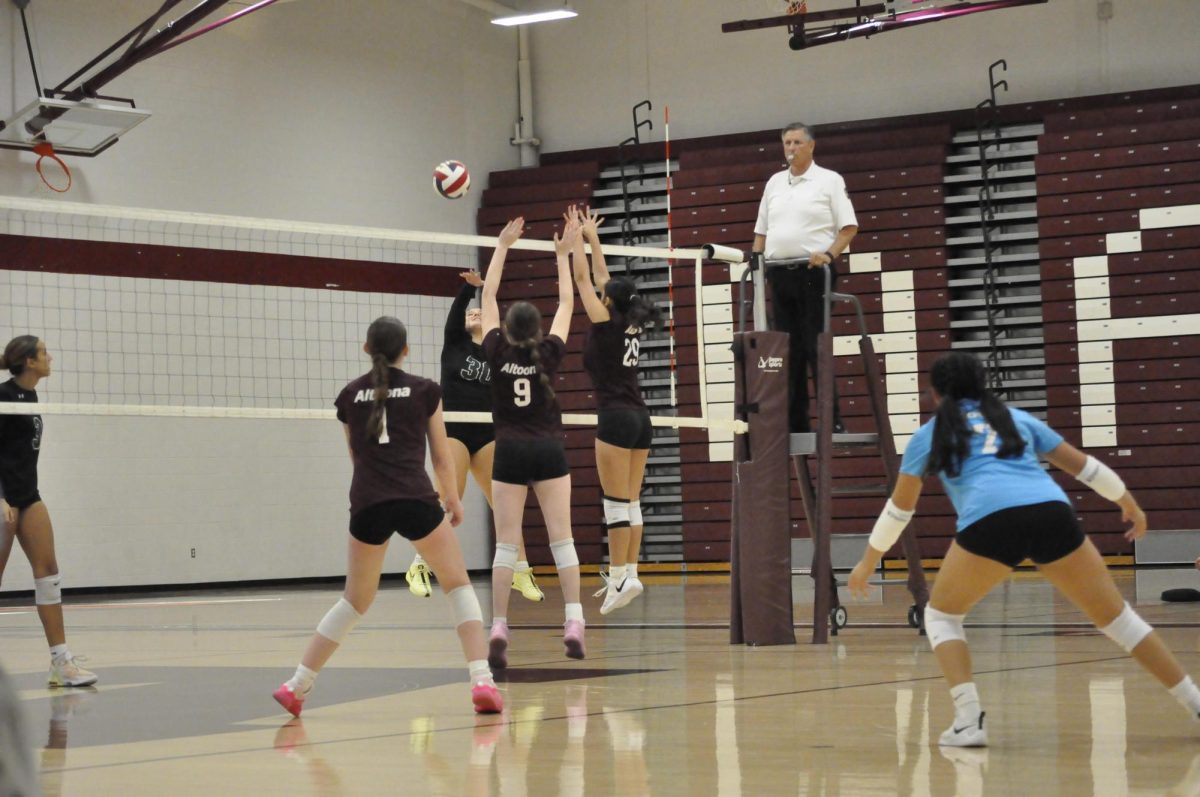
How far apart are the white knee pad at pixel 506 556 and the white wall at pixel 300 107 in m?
9.36

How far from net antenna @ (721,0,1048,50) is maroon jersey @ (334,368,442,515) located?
423 inches

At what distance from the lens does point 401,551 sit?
1786cm

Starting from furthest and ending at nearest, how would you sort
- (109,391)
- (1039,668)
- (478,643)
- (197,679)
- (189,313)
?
(189,313)
(109,391)
(197,679)
(1039,668)
(478,643)

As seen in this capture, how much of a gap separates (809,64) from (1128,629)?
13894 millimetres

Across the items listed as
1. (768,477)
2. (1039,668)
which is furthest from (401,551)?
(1039,668)

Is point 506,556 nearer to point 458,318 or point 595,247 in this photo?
point 595,247

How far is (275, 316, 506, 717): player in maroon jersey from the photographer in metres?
5.30

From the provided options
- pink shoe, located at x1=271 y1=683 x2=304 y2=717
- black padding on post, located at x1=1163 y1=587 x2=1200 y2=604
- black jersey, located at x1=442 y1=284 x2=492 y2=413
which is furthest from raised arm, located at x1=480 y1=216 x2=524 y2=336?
black padding on post, located at x1=1163 y1=587 x2=1200 y2=604

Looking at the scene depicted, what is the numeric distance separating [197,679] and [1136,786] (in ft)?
15.4

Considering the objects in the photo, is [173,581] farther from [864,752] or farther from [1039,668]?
[864,752]

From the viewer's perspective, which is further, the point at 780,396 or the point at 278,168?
the point at 278,168

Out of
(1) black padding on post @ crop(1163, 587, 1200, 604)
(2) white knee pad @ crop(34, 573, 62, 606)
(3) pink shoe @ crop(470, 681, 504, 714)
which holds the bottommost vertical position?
(1) black padding on post @ crop(1163, 587, 1200, 604)

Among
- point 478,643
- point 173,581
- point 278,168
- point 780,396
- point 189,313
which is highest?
point 278,168

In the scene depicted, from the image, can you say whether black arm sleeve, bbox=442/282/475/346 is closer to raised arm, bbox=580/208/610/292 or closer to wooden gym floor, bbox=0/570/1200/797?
raised arm, bbox=580/208/610/292
